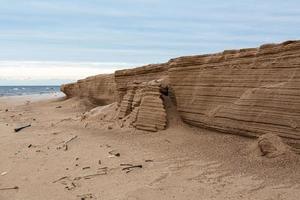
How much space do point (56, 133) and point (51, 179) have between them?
4468 millimetres

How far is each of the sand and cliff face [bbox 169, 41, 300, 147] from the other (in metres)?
0.31

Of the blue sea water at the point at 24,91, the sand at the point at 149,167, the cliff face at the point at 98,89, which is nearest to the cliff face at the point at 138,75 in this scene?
the sand at the point at 149,167

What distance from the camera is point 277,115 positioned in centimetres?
777

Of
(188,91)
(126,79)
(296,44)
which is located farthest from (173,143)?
(126,79)

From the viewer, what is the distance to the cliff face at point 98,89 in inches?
820

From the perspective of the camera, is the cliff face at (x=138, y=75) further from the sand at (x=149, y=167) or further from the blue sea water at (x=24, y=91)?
the blue sea water at (x=24, y=91)

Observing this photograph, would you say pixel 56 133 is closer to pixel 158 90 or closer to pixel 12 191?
pixel 158 90

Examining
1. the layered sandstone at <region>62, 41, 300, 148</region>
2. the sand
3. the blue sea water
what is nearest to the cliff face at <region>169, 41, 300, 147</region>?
the layered sandstone at <region>62, 41, 300, 148</region>

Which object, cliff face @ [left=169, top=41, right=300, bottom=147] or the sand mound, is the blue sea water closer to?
cliff face @ [left=169, top=41, right=300, bottom=147]

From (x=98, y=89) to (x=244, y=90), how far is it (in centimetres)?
1421

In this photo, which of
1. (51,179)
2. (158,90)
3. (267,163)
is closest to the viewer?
(267,163)

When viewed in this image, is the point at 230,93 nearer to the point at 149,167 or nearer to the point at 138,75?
the point at 149,167

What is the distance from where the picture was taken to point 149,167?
8.15 metres

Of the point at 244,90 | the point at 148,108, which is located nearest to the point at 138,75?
the point at 148,108
